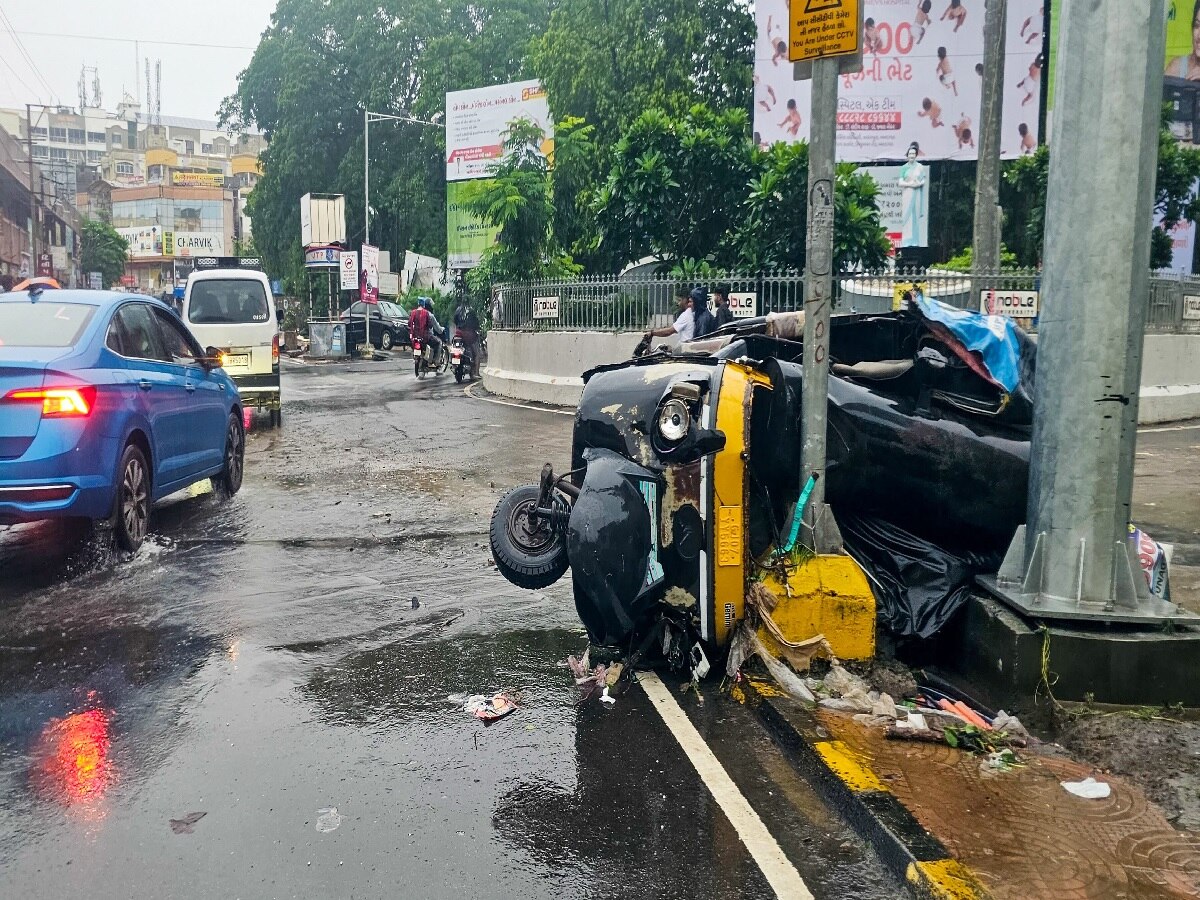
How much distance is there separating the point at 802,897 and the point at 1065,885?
730 millimetres

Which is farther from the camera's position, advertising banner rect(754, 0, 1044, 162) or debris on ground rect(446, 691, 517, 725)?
advertising banner rect(754, 0, 1044, 162)

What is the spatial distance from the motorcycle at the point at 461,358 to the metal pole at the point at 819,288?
1952cm

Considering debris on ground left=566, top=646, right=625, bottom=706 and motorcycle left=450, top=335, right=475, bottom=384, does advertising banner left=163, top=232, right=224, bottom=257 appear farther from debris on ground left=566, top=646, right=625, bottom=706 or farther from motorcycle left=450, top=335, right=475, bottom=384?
debris on ground left=566, top=646, right=625, bottom=706

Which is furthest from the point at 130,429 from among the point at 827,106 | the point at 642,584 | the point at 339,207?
the point at 339,207

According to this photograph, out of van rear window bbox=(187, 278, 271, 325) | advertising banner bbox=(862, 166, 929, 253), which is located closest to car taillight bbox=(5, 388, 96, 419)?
van rear window bbox=(187, 278, 271, 325)

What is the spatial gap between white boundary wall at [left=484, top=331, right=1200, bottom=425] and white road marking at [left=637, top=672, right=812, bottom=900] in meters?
10.0

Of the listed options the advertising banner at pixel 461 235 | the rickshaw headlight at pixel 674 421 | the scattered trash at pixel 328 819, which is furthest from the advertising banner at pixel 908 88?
the scattered trash at pixel 328 819

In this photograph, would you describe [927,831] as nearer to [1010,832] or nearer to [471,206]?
[1010,832]

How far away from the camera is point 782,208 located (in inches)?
720

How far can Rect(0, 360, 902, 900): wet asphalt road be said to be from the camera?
128 inches

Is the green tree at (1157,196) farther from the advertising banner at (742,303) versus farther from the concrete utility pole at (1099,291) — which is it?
the concrete utility pole at (1099,291)

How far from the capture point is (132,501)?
23.9 ft

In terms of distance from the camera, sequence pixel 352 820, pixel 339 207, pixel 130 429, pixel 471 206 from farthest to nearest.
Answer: pixel 339 207 → pixel 471 206 → pixel 130 429 → pixel 352 820

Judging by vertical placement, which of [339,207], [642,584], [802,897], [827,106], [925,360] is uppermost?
[339,207]
